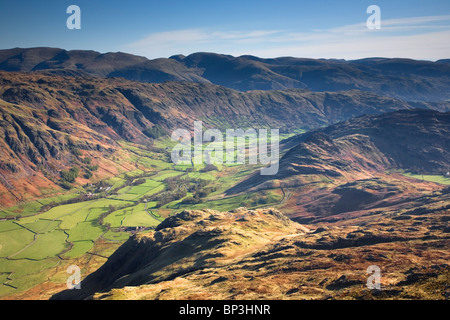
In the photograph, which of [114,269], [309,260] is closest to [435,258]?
[309,260]

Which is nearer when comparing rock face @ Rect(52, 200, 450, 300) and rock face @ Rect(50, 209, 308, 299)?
rock face @ Rect(52, 200, 450, 300)

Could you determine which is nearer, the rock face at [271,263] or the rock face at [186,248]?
the rock face at [271,263]

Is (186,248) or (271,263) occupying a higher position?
(271,263)

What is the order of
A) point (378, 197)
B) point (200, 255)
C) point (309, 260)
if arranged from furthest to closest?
point (378, 197), point (200, 255), point (309, 260)

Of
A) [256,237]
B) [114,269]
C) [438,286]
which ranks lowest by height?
[114,269]

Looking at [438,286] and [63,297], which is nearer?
[438,286]

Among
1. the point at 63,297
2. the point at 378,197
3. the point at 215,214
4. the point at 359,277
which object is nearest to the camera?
the point at 359,277

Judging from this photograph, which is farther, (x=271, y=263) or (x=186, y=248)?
(x=186, y=248)

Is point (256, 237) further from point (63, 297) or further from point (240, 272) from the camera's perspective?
point (63, 297)
